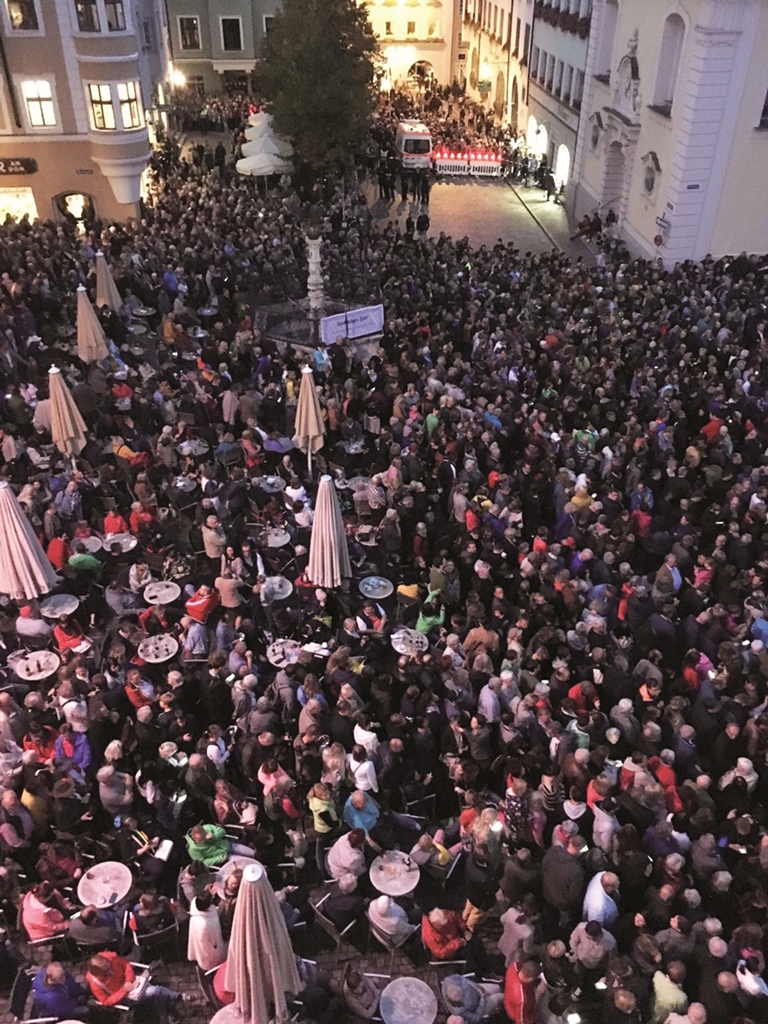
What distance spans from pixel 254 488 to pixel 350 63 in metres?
23.1

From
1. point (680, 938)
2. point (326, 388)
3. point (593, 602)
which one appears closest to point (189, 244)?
point (326, 388)

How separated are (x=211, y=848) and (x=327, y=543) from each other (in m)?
3.93

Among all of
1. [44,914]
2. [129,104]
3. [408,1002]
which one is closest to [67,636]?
[44,914]

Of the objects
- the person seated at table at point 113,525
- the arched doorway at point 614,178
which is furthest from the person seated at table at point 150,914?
the arched doorway at point 614,178

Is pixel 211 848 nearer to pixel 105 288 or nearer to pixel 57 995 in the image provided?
pixel 57 995

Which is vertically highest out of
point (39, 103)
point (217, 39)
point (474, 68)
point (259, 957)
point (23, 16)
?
point (23, 16)

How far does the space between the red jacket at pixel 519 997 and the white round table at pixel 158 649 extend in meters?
5.18

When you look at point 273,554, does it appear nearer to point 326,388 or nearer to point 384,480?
point 384,480

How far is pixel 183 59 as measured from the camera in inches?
1940

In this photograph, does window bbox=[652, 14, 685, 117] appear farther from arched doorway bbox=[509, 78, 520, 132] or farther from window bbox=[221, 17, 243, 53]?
window bbox=[221, 17, 243, 53]

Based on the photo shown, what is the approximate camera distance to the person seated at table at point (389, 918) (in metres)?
6.96

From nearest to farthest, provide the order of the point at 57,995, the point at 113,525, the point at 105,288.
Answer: the point at 57,995, the point at 113,525, the point at 105,288

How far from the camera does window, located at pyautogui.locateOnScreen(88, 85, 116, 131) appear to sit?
80.7ft

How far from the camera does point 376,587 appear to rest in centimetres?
1111
